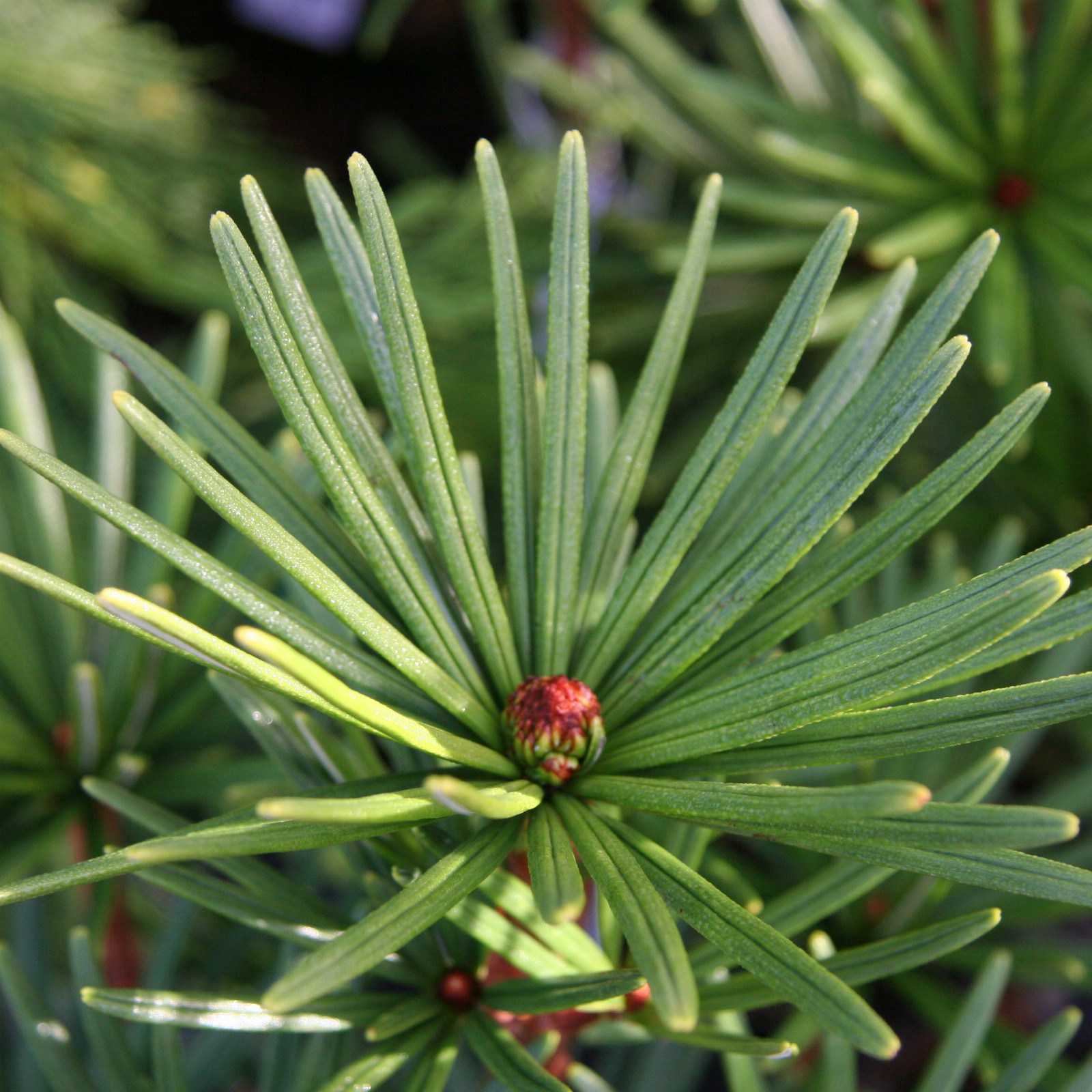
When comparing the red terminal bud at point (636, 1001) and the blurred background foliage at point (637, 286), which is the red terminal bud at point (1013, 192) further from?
the red terminal bud at point (636, 1001)

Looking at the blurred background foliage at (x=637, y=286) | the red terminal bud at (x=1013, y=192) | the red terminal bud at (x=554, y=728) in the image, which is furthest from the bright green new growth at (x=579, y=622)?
the red terminal bud at (x=1013, y=192)

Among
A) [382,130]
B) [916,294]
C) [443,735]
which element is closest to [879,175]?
[916,294]

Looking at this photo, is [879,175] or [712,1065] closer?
[879,175]

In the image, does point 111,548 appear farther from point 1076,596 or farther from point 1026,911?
point 1026,911

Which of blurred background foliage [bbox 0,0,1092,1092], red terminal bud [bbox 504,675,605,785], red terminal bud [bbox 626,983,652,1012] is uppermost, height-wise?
blurred background foliage [bbox 0,0,1092,1092]

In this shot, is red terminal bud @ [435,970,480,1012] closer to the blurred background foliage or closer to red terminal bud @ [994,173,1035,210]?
the blurred background foliage

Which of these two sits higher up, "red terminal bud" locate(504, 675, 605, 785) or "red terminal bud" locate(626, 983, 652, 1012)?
"red terminal bud" locate(504, 675, 605, 785)

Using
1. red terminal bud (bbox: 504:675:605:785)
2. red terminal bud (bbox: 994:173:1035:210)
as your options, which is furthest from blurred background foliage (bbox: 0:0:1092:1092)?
red terminal bud (bbox: 504:675:605:785)
